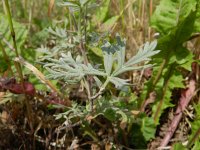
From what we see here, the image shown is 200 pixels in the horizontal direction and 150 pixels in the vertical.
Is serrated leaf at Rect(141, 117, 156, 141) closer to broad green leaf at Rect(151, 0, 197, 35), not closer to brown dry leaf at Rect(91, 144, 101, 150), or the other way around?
brown dry leaf at Rect(91, 144, 101, 150)

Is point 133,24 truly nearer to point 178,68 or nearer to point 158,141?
point 178,68

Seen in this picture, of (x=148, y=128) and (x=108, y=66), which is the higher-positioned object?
(x=108, y=66)

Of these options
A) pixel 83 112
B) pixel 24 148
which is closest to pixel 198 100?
pixel 83 112

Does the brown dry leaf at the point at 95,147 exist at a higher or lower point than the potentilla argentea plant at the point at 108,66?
lower

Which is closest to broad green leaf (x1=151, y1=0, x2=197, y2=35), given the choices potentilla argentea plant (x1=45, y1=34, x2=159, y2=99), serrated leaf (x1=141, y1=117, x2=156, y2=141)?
serrated leaf (x1=141, y1=117, x2=156, y2=141)

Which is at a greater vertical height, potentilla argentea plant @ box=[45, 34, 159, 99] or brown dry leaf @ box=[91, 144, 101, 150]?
potentilla argentea plant @ box=[45, 34, 159, 99]

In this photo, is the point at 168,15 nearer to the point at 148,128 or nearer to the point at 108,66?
the point at 148,128

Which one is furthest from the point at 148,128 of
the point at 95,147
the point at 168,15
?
the point at 168,15

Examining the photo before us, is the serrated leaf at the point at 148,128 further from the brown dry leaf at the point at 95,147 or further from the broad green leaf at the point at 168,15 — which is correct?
the broad green leaf at the point at 168,15

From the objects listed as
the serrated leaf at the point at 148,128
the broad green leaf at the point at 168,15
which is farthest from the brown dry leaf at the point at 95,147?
the broad green leaf at the point at 168,15

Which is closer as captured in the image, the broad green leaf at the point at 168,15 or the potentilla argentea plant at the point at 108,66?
the potentilla argentea plant at the point at 108,66

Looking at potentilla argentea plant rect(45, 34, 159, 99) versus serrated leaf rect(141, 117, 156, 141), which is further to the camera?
serrated leaf rect(141, 117, 156, 141)
